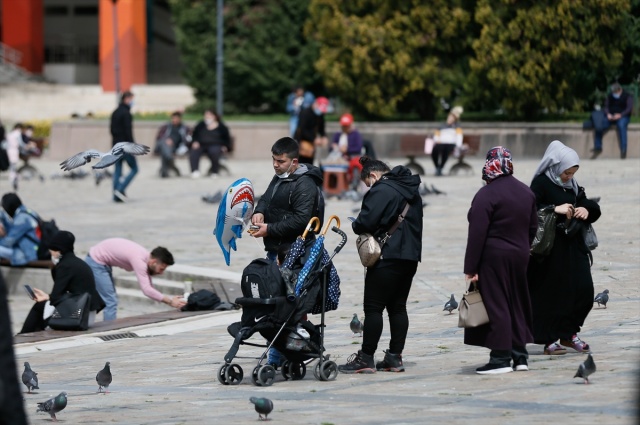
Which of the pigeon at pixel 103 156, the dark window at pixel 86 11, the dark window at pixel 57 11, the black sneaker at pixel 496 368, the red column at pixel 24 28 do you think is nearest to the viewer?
the black sneaker at pixel 496 368

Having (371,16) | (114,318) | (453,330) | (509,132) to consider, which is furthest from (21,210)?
(371,16)

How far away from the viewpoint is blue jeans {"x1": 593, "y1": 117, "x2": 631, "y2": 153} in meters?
25.3

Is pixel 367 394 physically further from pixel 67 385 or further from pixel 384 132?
pixel 384 132

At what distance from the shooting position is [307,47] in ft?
129

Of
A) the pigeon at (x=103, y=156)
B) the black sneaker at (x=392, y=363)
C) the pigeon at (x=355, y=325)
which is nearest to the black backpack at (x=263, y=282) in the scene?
the black sneaker at (x=392, y=363)

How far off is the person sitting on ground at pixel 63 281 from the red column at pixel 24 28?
3831cm

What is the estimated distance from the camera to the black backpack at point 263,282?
887 cm

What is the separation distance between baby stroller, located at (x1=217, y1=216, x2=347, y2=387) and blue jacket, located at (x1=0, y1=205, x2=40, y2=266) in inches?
305

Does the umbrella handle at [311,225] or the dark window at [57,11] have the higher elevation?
the dark window at [57,11]

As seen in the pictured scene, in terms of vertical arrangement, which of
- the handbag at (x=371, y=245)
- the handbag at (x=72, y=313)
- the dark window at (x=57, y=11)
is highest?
the dark window at (x=57, y=11)

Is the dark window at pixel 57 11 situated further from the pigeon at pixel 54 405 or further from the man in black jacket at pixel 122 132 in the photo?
the pigeon at pixel 54 405

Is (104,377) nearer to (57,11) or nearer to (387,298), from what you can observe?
(387,298)

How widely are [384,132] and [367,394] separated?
21.3m

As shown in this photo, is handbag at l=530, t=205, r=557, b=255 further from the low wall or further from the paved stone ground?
the low wall
